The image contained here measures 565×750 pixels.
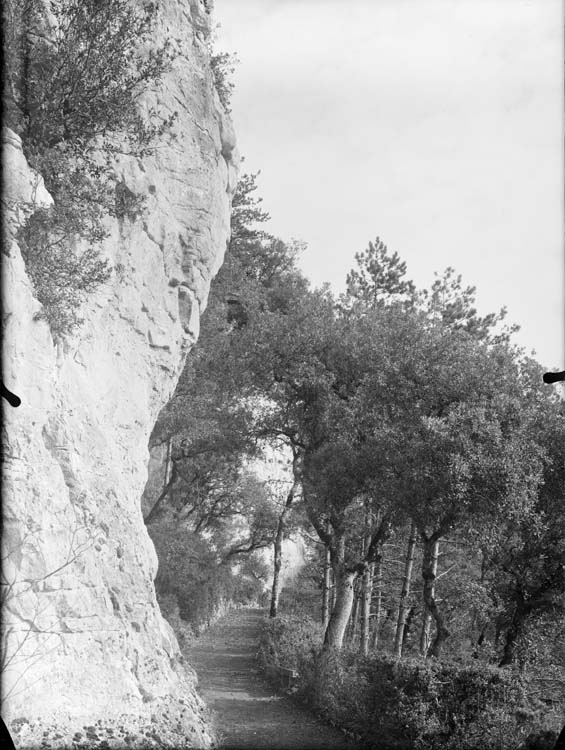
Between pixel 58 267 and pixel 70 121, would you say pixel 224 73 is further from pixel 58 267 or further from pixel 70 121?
pixel 58 267

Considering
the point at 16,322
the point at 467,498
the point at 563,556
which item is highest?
the point at 16,322

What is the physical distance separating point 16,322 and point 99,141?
19.4 ft

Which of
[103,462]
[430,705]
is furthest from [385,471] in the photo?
[103,462]

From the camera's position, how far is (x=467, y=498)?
13820 millimetres

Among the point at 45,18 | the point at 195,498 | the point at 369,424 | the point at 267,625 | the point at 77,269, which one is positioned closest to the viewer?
the point at 77,269

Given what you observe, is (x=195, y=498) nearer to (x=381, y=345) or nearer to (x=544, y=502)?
(x=381, y=345)

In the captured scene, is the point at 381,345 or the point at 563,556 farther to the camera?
the point at 381,345

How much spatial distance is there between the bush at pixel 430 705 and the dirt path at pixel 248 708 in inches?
27.1

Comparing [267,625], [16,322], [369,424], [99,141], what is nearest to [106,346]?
[99,141]

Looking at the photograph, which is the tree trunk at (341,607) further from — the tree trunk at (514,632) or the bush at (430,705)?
the tree trunk at (514,632)

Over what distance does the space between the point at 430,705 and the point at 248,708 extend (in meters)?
6.44

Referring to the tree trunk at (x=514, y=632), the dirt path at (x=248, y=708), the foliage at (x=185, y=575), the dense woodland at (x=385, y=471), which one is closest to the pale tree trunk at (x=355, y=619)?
the dense woodland at (x=385, y=471)

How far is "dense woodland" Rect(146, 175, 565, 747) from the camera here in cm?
1411

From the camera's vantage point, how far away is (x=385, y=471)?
16.0 m
